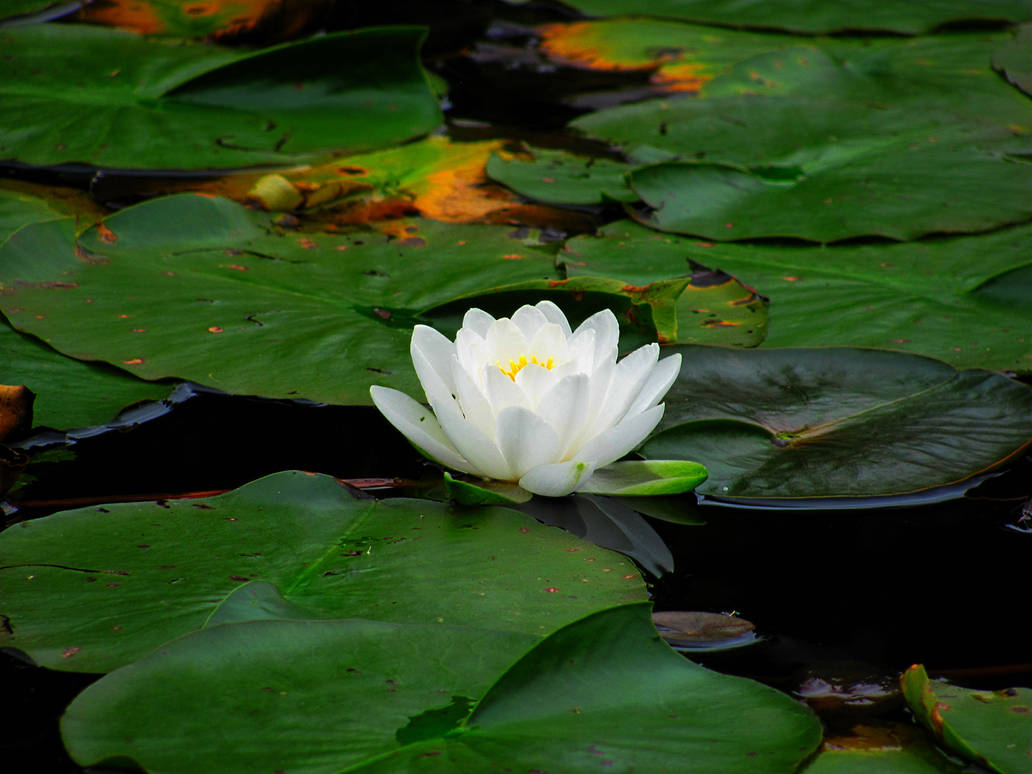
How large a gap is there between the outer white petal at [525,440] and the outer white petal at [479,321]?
240 mm

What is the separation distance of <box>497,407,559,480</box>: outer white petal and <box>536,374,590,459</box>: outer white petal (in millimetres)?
19

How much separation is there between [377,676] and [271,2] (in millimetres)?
2986

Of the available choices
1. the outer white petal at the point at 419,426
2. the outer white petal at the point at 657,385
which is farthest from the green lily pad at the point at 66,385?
the outer white petal at the point at 657,385

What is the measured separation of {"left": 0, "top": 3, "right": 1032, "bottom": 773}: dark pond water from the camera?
123 centimetres

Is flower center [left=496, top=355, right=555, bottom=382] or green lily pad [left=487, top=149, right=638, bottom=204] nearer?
flower center [left=496, top=355, right=555, bottom=382]

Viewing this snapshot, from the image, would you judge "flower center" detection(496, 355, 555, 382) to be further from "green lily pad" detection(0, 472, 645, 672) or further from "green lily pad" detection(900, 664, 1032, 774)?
"green lily pad" detection(900, 664, 1032, 774)

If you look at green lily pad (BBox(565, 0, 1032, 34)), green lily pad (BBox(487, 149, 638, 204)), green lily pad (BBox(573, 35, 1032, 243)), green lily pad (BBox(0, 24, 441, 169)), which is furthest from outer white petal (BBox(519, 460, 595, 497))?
green lily pad (BBox(565, 0, 1032, 34))

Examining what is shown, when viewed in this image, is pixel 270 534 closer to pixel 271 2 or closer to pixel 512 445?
pixel 512 445

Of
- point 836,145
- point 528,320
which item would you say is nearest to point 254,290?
point 528,320

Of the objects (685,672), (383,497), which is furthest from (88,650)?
(685,672)

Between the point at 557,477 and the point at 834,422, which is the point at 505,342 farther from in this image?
the point at 834,422

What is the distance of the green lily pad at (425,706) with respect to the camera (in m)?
1.01

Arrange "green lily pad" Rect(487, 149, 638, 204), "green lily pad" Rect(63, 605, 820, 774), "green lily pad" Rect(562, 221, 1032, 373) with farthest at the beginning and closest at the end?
"green lily pad" Rect(487, 149, 638, 204), "green lily pad" Rect(562, 221, 1032, 373), "green lily pad" Rect(63, 605, 820, 774)

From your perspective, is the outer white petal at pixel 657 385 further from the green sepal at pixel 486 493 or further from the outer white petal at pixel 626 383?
the green sepal at pixel 486 493
